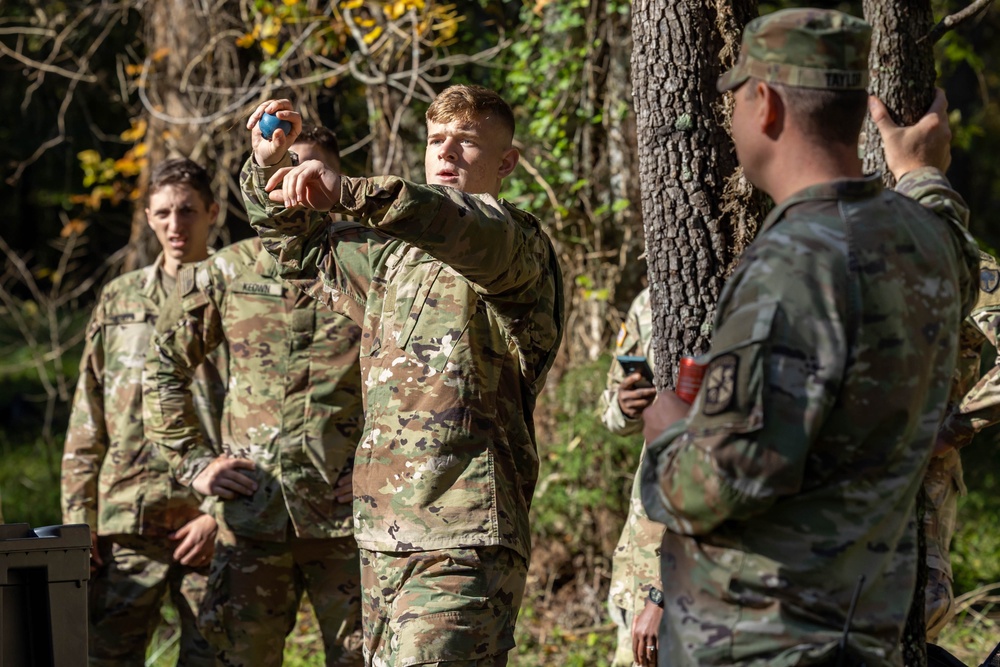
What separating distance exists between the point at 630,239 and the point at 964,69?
7204 millimetres

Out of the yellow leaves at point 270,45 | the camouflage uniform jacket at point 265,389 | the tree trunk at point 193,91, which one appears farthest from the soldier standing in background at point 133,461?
the tree trunk at point 193,91

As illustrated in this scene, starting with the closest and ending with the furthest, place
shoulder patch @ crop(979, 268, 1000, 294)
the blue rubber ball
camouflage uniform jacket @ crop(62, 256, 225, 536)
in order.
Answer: the blue rubber ball → shoulder patch @ crop(979, 268, 1000, 294) → camouflage uniform jacket @ crop(62, 256, 225, 536)

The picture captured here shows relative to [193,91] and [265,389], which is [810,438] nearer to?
[265,389]

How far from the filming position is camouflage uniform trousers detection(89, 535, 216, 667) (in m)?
4.96

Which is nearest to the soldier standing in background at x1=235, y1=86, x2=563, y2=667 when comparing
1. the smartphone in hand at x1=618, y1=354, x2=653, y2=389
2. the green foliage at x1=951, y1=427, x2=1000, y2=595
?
the smartphone in hand at x1=618, y1=354, x2=653, y2=389

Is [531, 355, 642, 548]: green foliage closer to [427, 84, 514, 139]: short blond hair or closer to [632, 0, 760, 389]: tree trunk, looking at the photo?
[632, 0, 760, 389]: tree trunk

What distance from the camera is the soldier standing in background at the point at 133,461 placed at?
501 centimetres

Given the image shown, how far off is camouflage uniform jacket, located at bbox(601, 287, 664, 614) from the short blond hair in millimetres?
1150

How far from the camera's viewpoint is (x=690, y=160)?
3.52 metres

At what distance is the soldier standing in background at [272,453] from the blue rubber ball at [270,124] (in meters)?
0.98

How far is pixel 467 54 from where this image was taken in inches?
308

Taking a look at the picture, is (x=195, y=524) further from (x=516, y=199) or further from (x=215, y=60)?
(x=215, y=60)

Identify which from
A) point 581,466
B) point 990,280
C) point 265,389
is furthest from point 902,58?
point 581,466

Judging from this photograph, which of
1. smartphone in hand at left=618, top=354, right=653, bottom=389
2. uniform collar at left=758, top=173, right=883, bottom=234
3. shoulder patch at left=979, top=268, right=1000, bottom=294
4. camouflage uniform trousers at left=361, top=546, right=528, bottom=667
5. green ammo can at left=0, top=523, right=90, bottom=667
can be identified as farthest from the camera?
shoulder patch at left=979, top=268, right=1000, bottom=294
